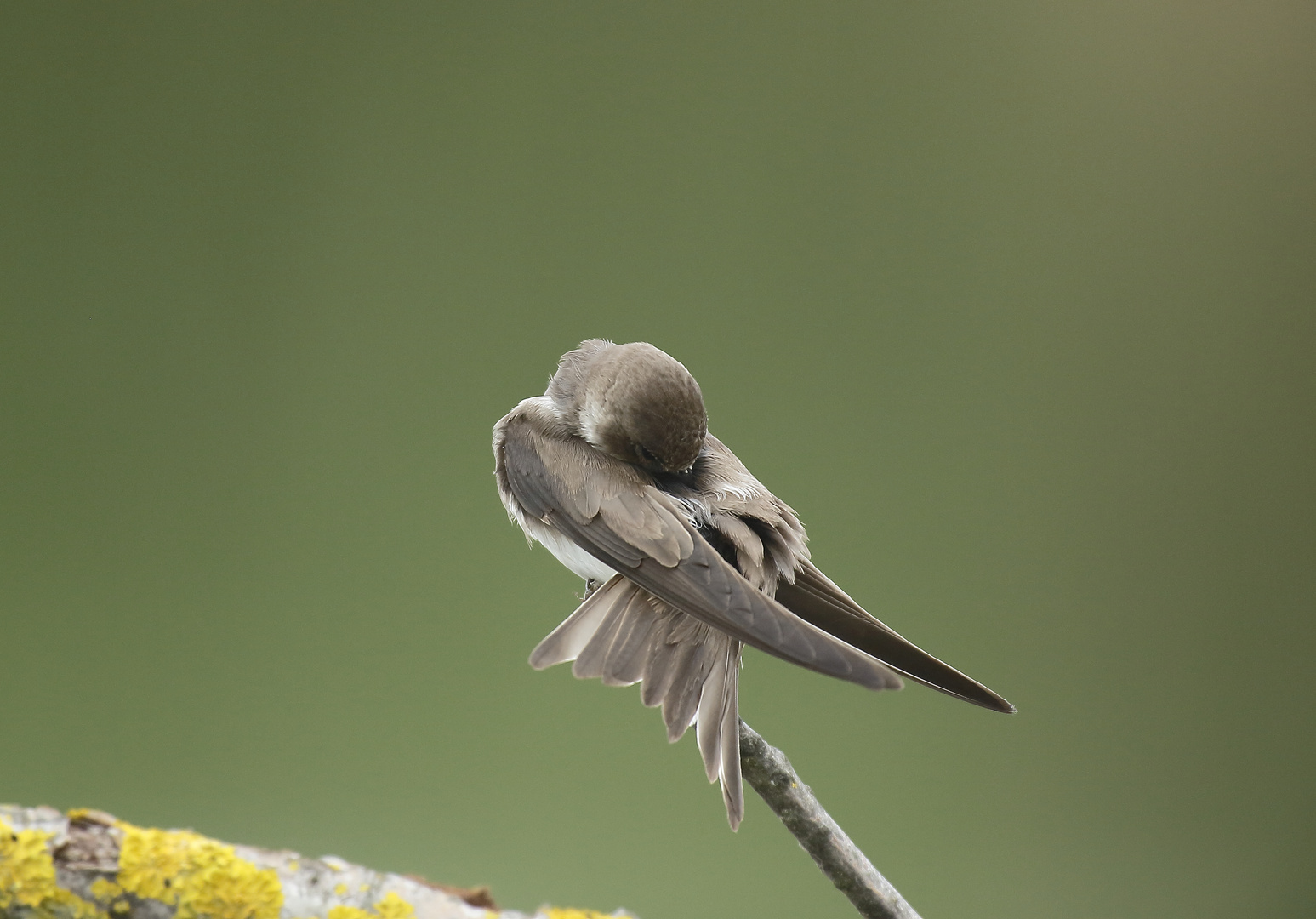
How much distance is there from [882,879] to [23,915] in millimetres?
590

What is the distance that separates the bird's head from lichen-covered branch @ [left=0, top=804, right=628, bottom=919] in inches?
26.8

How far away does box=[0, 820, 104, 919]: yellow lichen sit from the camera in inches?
23.6

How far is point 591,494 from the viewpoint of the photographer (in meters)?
1.23

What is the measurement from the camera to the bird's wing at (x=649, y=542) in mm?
849

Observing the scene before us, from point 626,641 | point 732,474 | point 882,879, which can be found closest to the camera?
point 882,879

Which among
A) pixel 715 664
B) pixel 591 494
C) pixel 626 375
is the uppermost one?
pixel 626 375

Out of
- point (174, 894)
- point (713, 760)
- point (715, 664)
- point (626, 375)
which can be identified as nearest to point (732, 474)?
point (626, 375)

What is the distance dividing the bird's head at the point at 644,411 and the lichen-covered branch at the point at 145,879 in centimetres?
68

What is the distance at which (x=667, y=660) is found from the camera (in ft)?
3.42

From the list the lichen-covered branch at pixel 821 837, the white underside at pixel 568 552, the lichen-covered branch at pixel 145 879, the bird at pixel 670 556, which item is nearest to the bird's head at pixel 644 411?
the bird at pixel 670 556

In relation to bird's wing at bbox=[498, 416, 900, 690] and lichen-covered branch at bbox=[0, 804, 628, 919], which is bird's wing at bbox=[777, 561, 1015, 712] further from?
lichen-covered branch at bbox=[0, 804, 628, 919]

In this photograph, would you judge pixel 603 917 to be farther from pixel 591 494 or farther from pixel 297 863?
pixel 591 494

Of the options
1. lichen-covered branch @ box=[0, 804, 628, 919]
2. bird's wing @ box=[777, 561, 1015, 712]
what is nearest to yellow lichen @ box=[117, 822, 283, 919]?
lichen-covered branch @ box=[0, 804, 628, 919]

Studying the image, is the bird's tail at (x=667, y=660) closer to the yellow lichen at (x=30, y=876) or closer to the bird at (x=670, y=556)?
the bird at (x=670, y=556)
